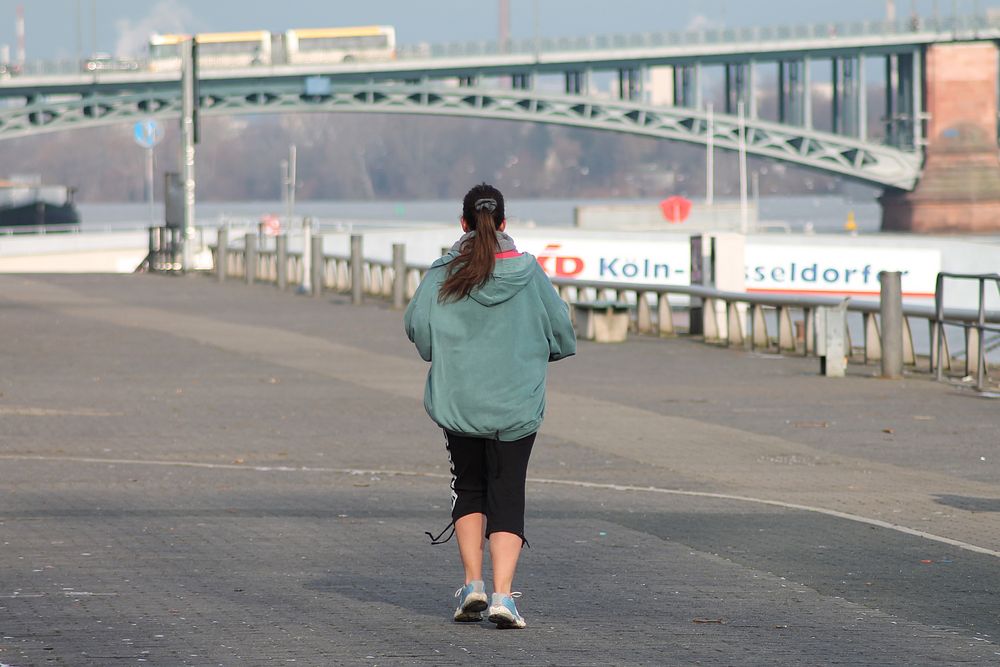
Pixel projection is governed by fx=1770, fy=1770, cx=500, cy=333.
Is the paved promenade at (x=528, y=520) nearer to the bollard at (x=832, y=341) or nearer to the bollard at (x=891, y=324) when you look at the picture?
Answer: the bollard at (x=891, y=324)

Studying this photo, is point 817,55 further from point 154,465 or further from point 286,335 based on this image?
point 154,465

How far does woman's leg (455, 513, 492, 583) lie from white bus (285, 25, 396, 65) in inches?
3459

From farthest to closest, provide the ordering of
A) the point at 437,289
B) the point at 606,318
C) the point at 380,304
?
1. the point at 380,304
2. the point at 606,318
3. the point at 437,289

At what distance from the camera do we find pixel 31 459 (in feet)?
37.9

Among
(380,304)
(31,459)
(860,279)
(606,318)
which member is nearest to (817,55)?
(860,279)

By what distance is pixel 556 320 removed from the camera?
21.1 feet

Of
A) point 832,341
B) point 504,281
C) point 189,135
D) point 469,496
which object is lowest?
point 832,341

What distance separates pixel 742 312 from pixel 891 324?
6.48 m

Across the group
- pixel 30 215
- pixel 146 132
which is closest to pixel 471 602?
pixel 146 132

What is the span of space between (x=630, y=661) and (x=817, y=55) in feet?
309

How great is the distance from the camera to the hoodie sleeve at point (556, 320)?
21.1 ft

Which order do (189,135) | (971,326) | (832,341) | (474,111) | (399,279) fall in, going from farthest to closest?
1. (474,111)
2. (189,135)
3. (399,279)
4. (832,341)
5. (971,326)

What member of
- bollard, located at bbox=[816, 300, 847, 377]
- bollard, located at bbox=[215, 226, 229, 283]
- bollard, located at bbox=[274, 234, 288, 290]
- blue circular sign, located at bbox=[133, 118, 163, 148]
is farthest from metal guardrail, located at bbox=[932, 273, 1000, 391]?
blue circular sign, located at bbox=[133, 118, 163, 148]

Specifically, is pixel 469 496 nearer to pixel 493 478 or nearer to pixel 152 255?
pixel 493 478
